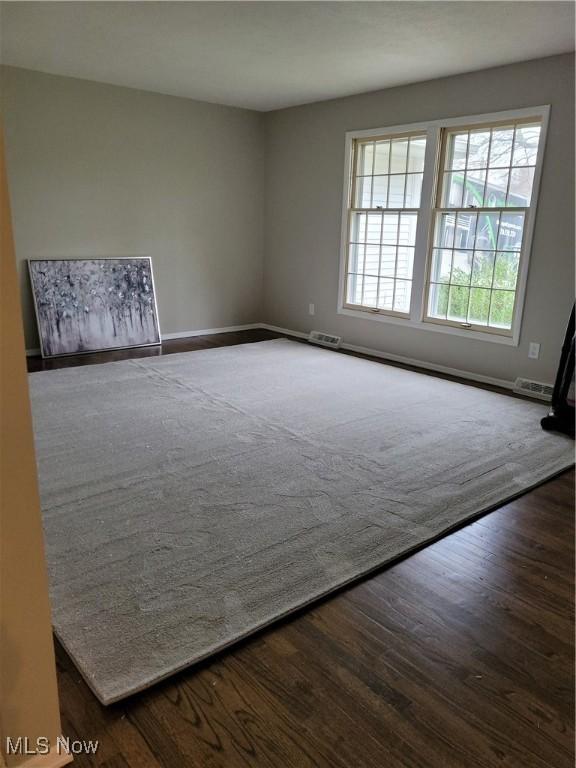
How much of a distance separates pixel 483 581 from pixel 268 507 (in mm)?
966

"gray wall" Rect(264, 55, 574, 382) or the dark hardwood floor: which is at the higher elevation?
"gray wall" Rect(264, 55, 574, 382)

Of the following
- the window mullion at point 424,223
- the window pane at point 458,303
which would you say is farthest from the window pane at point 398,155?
the window pane at point 458,303

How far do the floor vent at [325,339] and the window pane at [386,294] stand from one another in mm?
609

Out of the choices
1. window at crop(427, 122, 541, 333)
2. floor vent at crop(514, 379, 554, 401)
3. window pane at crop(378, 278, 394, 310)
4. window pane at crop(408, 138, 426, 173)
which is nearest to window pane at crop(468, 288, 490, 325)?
window at crop(427, 122, 541, 333)

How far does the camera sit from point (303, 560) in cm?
221

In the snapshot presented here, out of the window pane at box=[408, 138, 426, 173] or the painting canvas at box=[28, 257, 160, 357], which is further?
the painting canvas at box=[28, 257, 160, 357]

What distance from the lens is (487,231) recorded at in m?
4.70

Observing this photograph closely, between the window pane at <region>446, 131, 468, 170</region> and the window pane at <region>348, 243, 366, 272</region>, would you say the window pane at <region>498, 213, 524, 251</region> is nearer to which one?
the window pane at <region>446, 131, 468, 170</region>

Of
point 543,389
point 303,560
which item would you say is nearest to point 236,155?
point 543,389

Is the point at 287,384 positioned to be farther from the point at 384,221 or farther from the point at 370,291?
the point at 384,221

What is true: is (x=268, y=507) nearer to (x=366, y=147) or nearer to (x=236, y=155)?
(x=366, y=147)

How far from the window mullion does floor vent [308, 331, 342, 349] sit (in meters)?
0.95

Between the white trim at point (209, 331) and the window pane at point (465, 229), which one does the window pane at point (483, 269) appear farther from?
the white trim at point (209, 331)

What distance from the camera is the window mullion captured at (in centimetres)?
487
